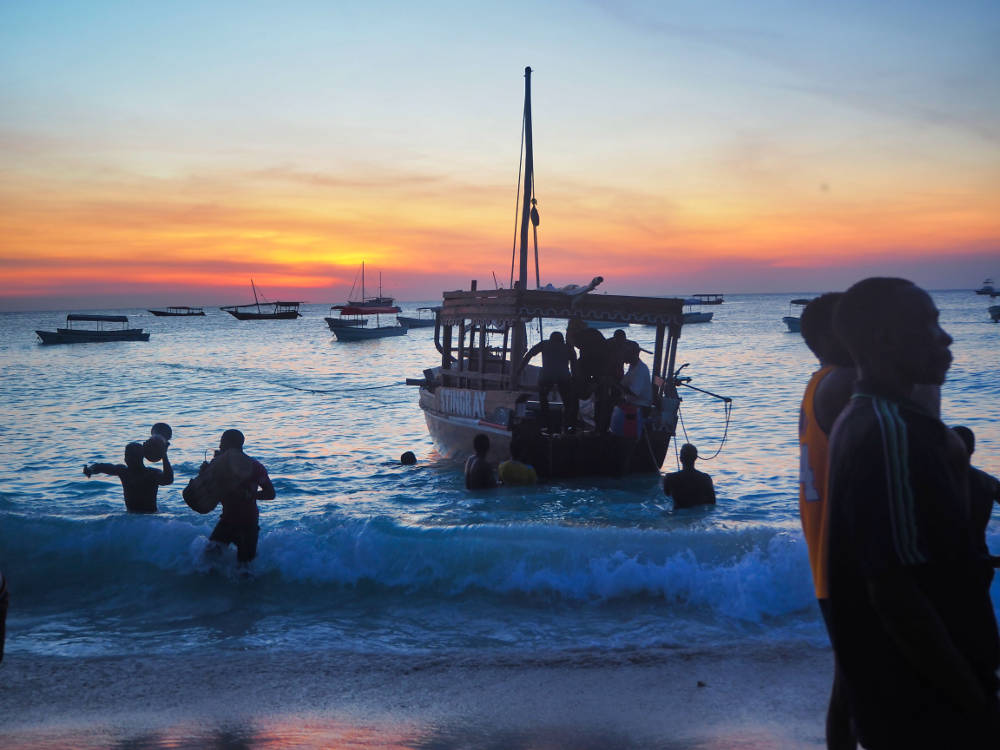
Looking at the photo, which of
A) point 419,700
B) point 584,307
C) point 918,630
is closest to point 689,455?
point 584,307

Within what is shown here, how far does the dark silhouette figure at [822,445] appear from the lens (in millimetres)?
2709

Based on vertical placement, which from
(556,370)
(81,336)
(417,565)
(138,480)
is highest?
(556,370)

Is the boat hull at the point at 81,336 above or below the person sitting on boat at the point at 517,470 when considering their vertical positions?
above

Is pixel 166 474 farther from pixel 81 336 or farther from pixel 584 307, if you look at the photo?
pixel 81 336

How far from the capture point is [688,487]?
1202 centimetres

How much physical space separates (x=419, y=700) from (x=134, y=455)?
6.24 meters

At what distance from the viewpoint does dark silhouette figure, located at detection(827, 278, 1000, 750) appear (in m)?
1.96

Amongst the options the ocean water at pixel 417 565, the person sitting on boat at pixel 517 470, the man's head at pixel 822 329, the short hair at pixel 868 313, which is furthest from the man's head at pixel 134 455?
the short hair at pixel 868 313

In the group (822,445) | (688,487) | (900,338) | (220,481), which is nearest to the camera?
(900,338)

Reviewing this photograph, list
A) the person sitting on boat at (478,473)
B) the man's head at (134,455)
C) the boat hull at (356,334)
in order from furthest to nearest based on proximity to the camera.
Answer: the boat hull at (356,334), the person sitting on boat at (478,473), the man's head at (134,455)

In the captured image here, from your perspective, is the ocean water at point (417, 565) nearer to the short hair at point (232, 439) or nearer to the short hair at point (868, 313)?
the short hair at point (232, 439)

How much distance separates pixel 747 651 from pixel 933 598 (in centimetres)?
477

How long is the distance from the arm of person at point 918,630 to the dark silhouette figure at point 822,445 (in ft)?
1.55

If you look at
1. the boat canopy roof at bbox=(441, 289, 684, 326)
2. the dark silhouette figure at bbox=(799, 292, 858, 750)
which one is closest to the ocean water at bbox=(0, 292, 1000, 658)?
the boat canopy roof at bbox=(441, 289, 684, 326)
